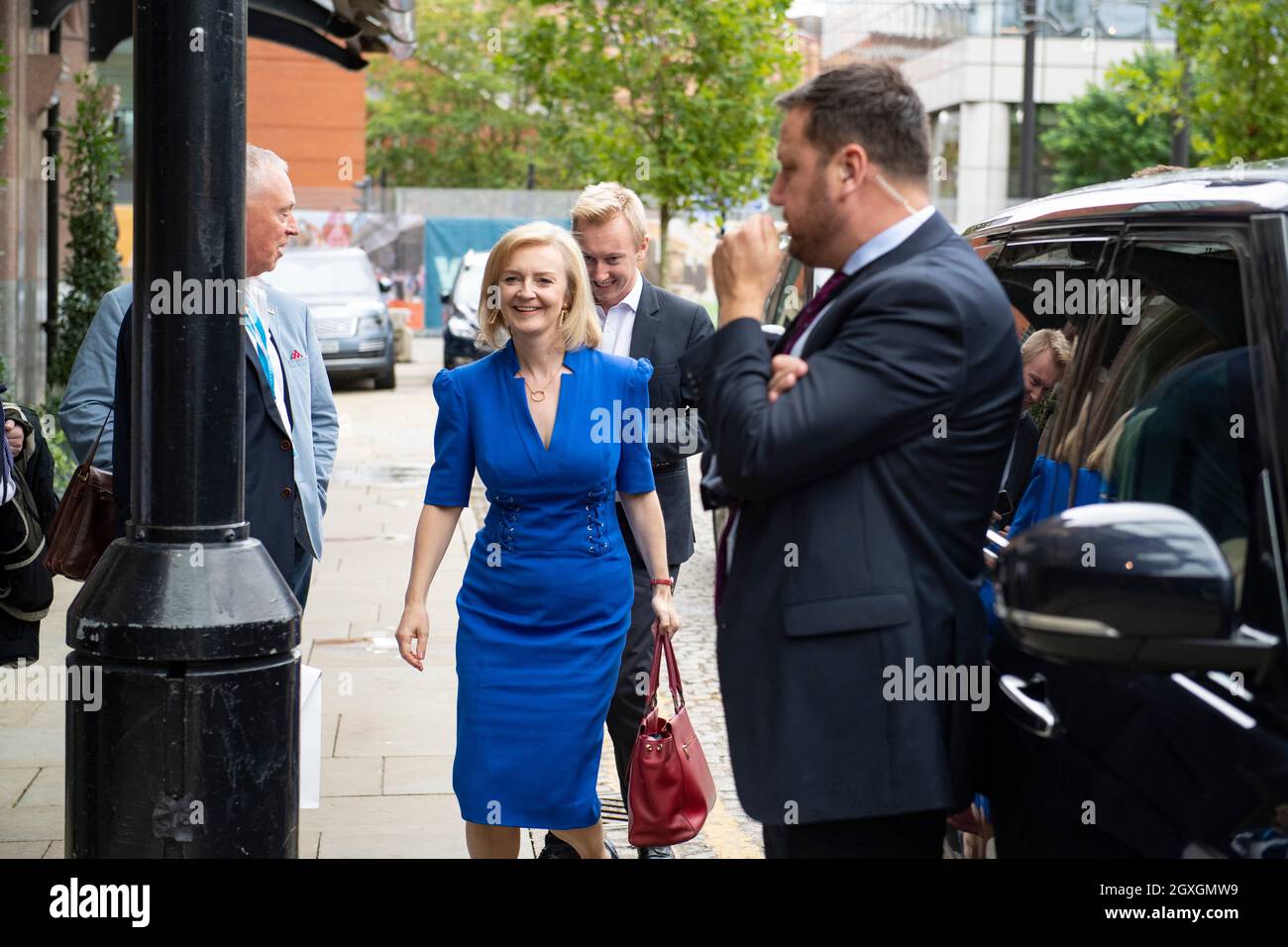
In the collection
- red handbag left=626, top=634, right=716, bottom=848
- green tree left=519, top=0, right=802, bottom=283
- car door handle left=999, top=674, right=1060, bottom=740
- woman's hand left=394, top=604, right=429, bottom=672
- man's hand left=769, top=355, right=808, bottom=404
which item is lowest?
red handbag left=626, top=634, right=716, bottom=848

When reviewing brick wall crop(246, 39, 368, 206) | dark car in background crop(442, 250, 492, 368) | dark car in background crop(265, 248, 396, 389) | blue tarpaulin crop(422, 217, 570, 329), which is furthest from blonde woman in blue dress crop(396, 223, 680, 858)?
brick wall crop(246, 39, 368, 206)

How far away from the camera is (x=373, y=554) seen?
10.9 m

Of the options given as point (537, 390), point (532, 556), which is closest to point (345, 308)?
point (537, 390)

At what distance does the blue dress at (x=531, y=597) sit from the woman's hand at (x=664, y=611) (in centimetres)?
23

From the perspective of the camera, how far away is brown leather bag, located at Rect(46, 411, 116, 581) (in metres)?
4.51

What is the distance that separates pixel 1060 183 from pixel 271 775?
55026 mm

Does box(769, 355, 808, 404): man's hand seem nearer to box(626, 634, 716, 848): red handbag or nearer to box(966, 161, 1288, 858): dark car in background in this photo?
box(966, 161, 1288, 858): dark car in background

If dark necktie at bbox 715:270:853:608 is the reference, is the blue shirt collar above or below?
above

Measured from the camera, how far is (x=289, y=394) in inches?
191

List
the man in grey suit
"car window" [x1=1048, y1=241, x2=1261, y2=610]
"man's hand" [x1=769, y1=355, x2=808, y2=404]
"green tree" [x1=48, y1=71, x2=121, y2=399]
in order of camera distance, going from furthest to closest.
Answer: "green tree" [x1=48, y1=71, x2=121, y2=399]
the man in grey suit
"man's hand" [x1=769, y1=355, x2=808, y2=404]
"car window" [x1=1048, y1=241, x2=1261, y2=610]

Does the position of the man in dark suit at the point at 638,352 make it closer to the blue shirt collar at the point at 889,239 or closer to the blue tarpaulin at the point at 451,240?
the blue shirt collar at the point at 889,239
